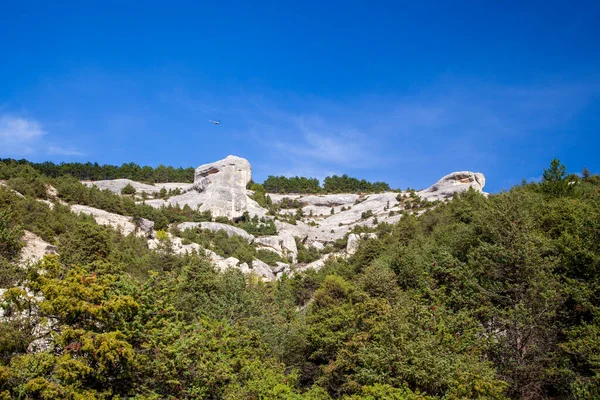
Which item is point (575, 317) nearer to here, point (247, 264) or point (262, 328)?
point (262, 328)

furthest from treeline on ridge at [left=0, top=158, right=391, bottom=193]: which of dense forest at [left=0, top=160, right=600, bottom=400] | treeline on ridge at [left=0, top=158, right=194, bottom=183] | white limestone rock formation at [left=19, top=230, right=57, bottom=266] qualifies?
dense forest at [left=0, top=160, right=600, bottom=400]

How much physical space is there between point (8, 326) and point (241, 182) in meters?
77.2

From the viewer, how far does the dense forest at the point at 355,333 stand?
11.4 metres

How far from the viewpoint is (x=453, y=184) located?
8156 cm

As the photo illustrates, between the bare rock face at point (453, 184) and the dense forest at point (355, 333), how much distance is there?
5718 cm

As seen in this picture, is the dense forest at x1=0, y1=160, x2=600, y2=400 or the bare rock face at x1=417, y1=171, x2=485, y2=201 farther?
the bare rock face at x1=417, y1=171, x2=485, y2=201

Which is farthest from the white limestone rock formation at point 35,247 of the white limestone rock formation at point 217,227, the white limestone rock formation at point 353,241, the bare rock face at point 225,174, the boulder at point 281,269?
the bare rock face at point 225,174

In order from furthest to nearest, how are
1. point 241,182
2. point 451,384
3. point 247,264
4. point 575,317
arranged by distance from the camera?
point 241,182
point 247,264
point 575,317
point 451,384

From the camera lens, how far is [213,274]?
92.8 ft

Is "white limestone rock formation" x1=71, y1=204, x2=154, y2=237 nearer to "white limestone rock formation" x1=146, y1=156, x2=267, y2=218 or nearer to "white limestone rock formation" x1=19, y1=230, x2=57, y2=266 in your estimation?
"white limestone rock formation" x1=19, y1=230, x2=57, y2=266

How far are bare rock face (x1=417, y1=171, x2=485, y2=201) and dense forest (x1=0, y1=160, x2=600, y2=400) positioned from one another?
57.2 metres

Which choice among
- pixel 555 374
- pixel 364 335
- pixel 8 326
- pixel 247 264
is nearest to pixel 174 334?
pixel 8 326

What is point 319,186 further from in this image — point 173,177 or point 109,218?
point 109,218

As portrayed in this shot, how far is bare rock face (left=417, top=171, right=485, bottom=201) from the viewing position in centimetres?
7931
